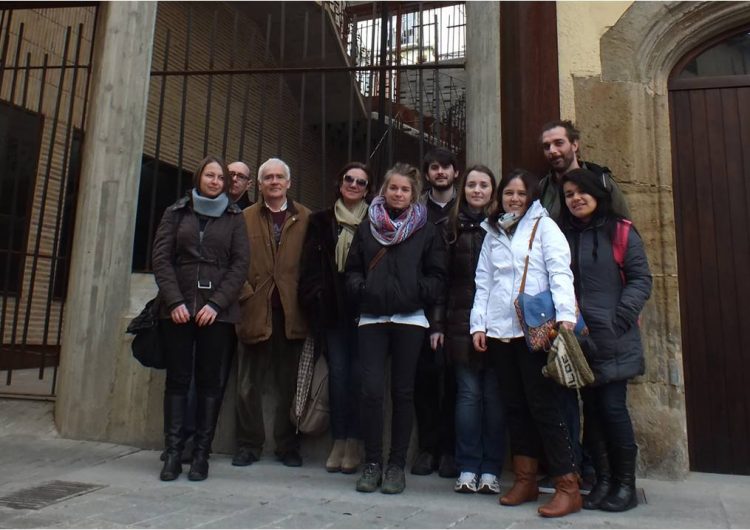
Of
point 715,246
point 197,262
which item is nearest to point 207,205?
point 197,262

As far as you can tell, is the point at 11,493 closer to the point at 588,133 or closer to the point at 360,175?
the point at 360,175

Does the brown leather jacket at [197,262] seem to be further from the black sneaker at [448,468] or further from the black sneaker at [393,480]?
the black sneaker at [448,468]

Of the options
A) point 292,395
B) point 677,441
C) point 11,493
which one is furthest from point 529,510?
point 11,493

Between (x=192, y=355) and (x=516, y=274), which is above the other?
(x=516, y=274)

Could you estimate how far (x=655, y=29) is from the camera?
420cm

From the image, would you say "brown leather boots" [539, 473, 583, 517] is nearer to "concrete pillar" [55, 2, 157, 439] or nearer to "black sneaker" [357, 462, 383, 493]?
"black sneaker" [357, 462, 383, 493]

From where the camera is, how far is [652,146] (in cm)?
416

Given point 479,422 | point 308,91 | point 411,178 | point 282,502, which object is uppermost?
point 308,91

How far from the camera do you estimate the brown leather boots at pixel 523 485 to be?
3.19 meters

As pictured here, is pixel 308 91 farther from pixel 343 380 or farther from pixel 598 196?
pixel 598 196

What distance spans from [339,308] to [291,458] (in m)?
1.11

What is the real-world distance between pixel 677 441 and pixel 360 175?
2662 millimetres

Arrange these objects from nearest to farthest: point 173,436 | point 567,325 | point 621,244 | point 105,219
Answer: point 567,325 → point 621,244 → point 173,436 → point 105,219

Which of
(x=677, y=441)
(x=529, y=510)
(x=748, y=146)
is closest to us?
(x=529, y=510)
